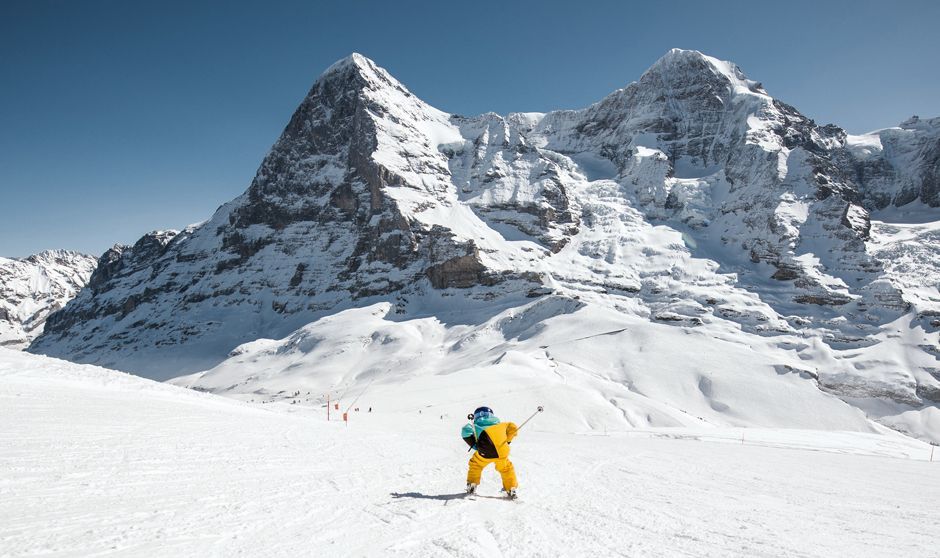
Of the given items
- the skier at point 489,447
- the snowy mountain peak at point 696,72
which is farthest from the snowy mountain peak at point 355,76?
the skier at point 489,447

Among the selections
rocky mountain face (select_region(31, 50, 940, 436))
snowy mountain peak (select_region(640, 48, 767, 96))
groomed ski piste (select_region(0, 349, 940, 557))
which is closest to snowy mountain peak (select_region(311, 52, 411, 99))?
rocky mountain face (select_region(31, 50, 940, 436))

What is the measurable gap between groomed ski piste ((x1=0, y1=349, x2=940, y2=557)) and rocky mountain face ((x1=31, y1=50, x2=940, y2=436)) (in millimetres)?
85688

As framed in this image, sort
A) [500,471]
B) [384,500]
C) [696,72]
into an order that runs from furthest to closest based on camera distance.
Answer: [696,72] < [500,471] < [384,500]

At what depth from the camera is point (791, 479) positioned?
31.0ft

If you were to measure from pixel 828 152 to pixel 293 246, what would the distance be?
18434cm

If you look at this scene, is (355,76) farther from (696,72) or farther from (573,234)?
(696,72)

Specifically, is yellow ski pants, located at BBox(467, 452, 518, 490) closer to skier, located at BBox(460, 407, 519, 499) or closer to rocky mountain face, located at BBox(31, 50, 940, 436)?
skier, located at BBox(460, 407, 519, 499)

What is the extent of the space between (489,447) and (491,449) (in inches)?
1.6

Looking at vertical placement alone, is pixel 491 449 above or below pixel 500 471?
above

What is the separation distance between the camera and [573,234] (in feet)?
490

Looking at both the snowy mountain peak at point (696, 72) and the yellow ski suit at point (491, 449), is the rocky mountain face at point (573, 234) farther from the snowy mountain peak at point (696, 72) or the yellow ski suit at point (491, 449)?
the yellow ski suit at point (491, 449)

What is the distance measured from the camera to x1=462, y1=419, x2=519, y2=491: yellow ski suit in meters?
6.93

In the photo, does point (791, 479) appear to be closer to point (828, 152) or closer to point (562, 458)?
point (562, 458)

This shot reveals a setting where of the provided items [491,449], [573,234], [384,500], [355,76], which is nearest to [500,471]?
[491,449]
